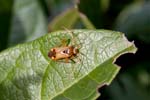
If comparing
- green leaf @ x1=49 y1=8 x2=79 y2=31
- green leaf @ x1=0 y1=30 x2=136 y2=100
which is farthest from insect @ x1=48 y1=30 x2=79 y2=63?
green leaf @ x1=49 y1=8 x2=79 y2=31

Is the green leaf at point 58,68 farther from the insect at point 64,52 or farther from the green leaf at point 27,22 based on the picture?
Answer: the green leaf at point 27,22

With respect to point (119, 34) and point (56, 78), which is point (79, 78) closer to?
point (56, 78)

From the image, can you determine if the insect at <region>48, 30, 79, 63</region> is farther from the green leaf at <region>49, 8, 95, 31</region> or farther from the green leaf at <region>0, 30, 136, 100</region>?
the green leaf at <region>49, 8, 95, 31</region>

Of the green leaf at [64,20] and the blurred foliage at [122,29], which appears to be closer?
the green leaf at [64,20]

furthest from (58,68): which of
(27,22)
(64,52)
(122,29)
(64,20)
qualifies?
(122,29)

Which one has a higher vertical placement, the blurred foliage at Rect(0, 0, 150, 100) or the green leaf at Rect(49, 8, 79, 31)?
the green leaf at Rect(49, 8, 79, 31)

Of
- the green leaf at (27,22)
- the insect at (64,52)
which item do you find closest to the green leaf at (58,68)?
the insect at (64,52)

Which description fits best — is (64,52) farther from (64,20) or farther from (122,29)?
(122,29)
